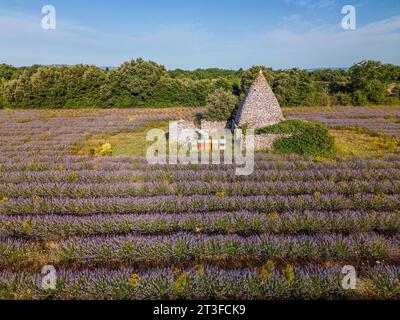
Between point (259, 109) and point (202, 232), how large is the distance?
8814 millimetres

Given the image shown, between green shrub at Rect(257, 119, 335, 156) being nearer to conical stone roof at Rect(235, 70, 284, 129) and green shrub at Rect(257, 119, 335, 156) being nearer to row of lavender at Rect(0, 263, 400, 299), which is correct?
conical stone roof at Rect(235, 70, 284, 129)

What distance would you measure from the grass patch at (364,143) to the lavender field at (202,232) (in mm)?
3211

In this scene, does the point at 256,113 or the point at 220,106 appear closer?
the point at 256,113

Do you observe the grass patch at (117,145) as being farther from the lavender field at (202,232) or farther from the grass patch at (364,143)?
the grass patch at (364,143)

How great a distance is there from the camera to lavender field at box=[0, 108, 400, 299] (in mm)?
3131

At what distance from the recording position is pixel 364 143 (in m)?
12.5

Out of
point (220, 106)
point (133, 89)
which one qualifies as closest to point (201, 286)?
point (220, 106)

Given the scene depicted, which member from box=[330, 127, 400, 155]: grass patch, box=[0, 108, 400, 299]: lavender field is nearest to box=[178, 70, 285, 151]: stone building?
box=[330, 127, 400, 155]: grass patch

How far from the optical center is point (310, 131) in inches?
414

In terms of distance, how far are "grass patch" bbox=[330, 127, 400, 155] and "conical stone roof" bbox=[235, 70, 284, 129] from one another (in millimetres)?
2976

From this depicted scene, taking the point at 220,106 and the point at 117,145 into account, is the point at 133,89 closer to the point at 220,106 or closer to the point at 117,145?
the point at 220,106

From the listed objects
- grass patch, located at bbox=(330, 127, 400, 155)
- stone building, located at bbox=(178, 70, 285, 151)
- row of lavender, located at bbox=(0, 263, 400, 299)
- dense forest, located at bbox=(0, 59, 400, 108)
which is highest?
dense forest, located at bbox=(0, 59, 400, 108)

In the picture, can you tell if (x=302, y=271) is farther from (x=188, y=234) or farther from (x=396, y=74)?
(x=396, y=74)
